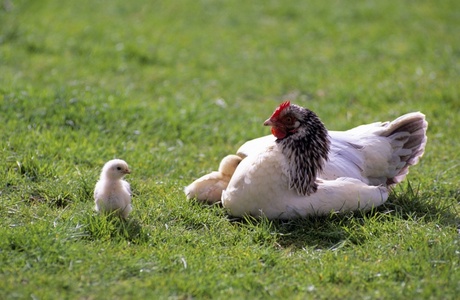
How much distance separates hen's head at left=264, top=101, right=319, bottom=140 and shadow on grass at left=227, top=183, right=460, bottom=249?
72 cm

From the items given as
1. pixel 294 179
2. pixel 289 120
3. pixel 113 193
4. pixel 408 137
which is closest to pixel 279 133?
pixel 289 120

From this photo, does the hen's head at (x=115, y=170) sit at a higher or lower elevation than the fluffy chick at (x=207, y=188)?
higher

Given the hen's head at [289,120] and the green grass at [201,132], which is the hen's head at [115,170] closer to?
the green grass at [201,132]

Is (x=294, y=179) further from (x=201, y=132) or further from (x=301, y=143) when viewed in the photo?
(x=201, y=132)

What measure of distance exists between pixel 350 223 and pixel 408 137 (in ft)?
3.90

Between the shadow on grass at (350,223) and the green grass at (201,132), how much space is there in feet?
0.05

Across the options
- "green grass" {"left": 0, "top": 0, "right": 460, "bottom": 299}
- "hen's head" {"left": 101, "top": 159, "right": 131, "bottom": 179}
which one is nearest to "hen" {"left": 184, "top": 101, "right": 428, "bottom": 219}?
"green grass" {"left": 0, "top": 0, "right": 460, "bottom": 299}

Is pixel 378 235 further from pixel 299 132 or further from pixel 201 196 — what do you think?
pixel 201 196

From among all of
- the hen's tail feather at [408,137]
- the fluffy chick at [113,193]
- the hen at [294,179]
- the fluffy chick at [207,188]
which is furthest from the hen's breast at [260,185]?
the hen's tail feather at [408,137]

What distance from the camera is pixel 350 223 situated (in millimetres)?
5523

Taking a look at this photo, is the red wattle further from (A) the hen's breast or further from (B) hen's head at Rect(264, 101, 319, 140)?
(A) the hen's breast

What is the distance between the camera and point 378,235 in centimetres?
532

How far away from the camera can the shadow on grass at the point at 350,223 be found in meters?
5.32

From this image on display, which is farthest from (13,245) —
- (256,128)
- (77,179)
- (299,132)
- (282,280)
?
(256,128)
